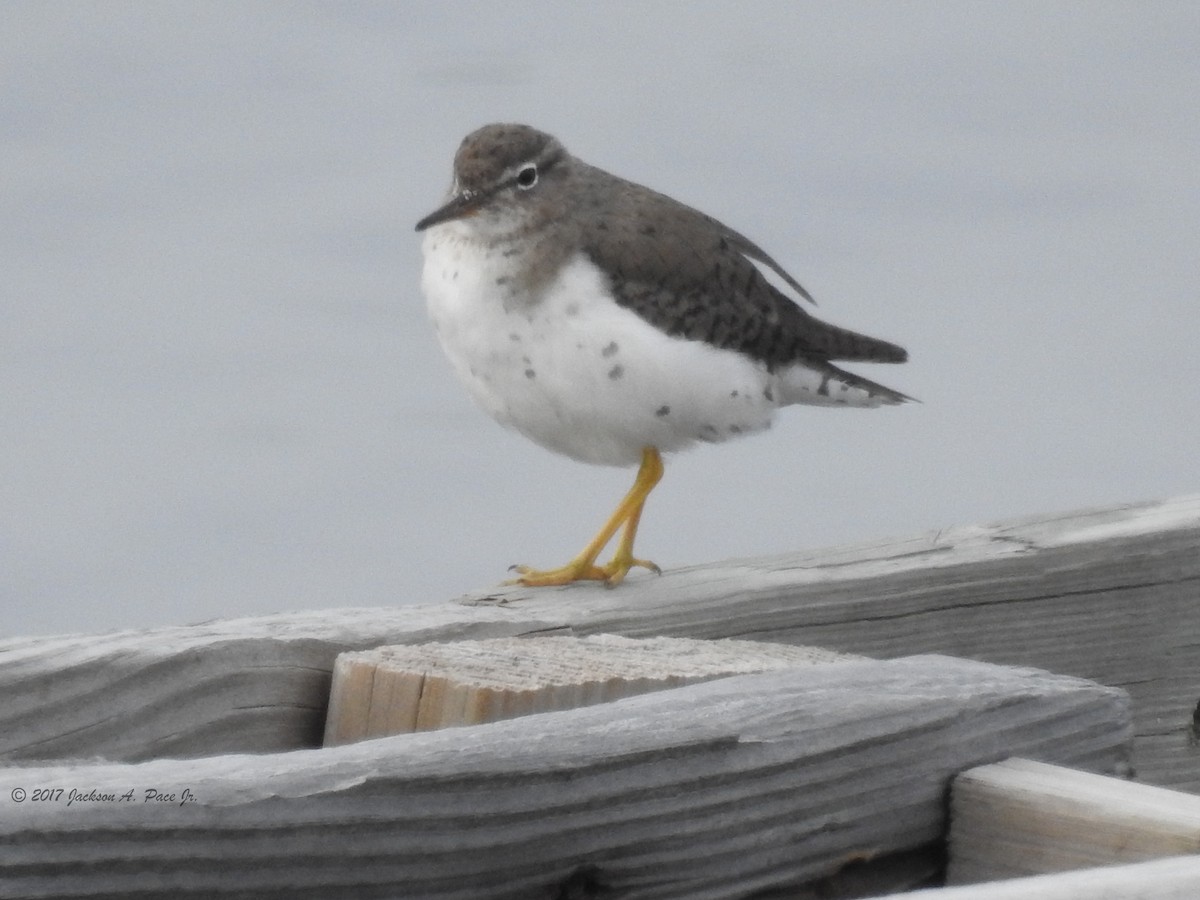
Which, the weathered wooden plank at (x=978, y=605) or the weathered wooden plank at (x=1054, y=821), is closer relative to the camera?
the weathered wooden plank at (x=1054, y=821)

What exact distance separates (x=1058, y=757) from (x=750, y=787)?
59cm

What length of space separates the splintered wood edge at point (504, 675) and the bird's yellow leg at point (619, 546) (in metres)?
1.64

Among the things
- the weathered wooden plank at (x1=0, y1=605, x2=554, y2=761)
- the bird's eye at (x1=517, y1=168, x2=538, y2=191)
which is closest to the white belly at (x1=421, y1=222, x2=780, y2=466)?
the bird's eye at (x1=517, y1=168, x2=538, y2=191)

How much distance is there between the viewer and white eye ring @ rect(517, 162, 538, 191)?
6.27 meters

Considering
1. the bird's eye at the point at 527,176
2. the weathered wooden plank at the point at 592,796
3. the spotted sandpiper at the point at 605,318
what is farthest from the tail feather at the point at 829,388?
the weathered wooden plank at the point at 592,796

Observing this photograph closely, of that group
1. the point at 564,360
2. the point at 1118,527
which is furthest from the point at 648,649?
the point at 564,360

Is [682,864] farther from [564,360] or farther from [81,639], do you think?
[564,360]

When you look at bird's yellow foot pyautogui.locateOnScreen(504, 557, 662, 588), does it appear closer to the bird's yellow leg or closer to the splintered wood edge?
the bird's yellow leg

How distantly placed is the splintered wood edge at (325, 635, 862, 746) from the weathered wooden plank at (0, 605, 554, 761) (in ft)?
0.23

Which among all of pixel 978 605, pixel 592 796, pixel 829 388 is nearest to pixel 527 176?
pixel 829 388

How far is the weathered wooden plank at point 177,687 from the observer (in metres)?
2.50

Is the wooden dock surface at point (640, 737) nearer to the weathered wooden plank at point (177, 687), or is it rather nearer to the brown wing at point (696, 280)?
the weathered wooden plank at point (177, 687)
